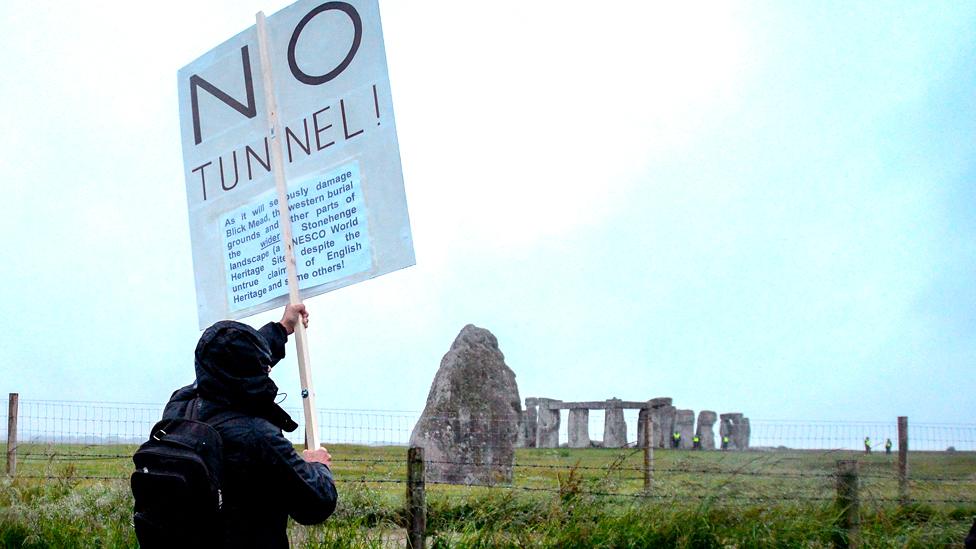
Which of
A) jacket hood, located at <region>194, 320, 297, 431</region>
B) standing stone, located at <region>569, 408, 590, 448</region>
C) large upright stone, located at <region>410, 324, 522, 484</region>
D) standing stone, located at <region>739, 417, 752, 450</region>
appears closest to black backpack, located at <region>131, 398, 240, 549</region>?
jacket hood, located at <region>194, 320, 297, 431</region>

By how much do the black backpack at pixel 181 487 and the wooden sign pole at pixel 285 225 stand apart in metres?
0.76

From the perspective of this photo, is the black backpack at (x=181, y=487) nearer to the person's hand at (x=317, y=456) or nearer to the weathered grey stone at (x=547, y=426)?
the person's hand at (x=317, y=456)

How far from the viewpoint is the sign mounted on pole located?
167 inches

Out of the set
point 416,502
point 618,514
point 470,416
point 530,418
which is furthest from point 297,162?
point 530,418

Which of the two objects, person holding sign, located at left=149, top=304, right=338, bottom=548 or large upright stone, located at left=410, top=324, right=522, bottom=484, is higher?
person holding sign, located at left=149, top=304, right=338, bottom=548

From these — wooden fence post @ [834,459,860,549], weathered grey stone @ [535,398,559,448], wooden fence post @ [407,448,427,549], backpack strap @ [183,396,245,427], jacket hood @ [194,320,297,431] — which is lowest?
weathered grey stone @ [535,398,559,448]

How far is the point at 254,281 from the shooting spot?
454 centimetres

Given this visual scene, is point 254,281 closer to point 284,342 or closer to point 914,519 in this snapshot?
point 284,342

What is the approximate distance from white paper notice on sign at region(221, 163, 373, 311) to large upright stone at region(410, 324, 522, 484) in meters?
9.38

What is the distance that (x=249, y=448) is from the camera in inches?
123

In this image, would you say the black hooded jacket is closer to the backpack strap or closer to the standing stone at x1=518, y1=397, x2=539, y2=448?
the backpack strap

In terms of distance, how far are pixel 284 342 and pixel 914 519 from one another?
5.55 meters

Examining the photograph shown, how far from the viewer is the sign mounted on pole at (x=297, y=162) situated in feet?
13.9

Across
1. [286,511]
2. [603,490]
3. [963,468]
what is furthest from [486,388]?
[286,511]
